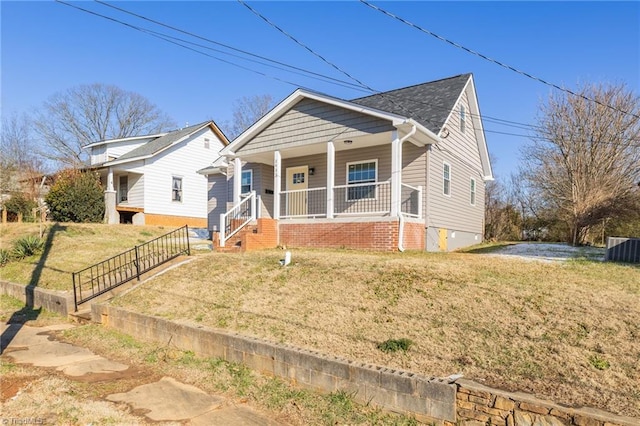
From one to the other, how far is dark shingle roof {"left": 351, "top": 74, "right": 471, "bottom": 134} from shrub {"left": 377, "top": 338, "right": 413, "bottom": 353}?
29.3ft

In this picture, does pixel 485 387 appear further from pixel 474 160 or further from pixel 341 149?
pixel 474 160

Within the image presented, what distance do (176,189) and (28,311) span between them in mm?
15262

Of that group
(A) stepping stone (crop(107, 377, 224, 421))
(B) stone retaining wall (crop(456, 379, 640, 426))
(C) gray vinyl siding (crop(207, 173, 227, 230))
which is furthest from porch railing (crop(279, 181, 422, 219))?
(B) stone retaining wall (crop(456, 379, 640, 426))

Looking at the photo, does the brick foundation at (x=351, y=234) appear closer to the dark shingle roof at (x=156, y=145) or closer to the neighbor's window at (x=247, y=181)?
the neighbor's window at (x=247, y=181)

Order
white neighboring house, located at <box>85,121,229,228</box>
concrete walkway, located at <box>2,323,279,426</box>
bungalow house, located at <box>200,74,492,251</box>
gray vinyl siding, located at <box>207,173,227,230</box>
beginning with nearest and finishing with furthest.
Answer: concrete walkway, located at <box>2,323,279,426</box>, bungalow house, located at <box>200,74,492,251</box>, gray vinyl siding, located at <box>207,173,227,230</box>, white neighboring house, located at <box>85,121,229,228</box>

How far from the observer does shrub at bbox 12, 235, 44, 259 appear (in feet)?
39.7

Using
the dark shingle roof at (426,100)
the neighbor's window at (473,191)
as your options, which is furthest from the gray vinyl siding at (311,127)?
the neighbor's window at (473,191)

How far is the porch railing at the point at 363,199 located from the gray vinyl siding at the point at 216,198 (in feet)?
22.2

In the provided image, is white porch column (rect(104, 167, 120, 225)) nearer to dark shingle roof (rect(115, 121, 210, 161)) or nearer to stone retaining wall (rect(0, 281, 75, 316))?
dark shingle roof (rect(115, 121, 210, 161))

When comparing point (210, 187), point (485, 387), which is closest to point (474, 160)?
point (210, 187)

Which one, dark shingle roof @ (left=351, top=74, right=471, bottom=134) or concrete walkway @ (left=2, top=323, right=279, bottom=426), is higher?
dark shingle roof @ (left=351, top=74, right=471, bottom=134)

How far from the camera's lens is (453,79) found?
14930mm

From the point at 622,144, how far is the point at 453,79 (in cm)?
939

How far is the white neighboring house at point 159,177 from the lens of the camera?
2159cm
